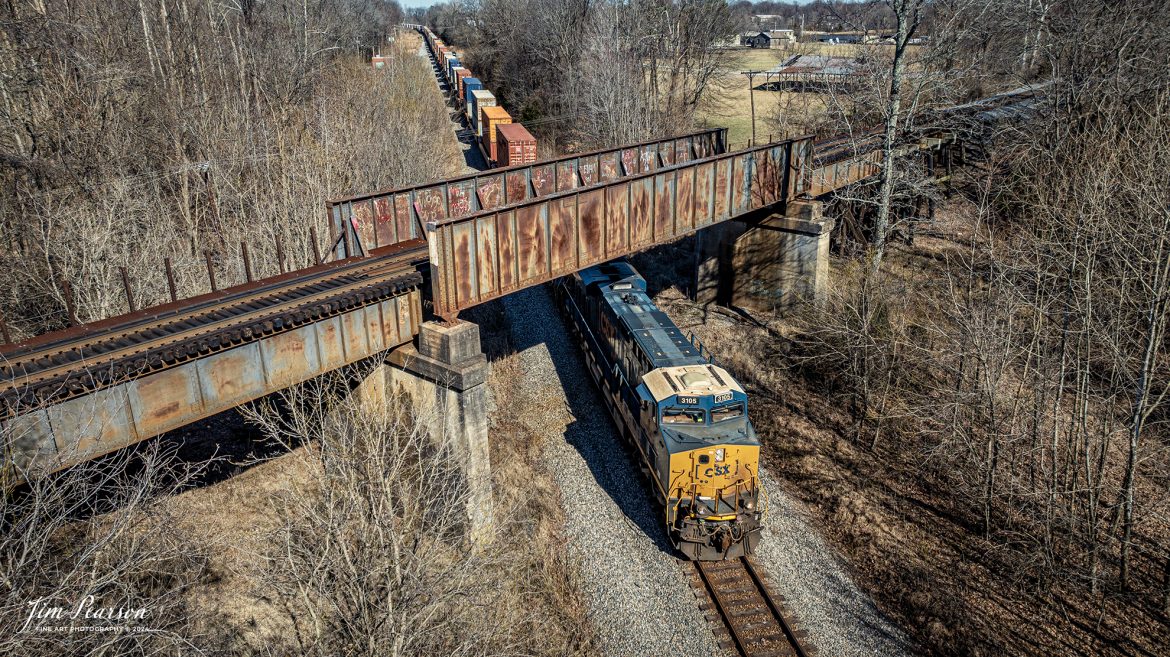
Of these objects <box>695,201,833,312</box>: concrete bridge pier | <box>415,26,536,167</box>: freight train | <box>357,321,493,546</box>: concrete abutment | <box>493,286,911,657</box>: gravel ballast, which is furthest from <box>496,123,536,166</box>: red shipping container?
<box>357,321,493,546</box>: concrete abutment

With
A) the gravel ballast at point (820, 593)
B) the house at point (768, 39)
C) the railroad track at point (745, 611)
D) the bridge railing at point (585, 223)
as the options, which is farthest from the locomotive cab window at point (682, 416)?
the house at point (768, 39)

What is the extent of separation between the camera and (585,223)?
1994 cm

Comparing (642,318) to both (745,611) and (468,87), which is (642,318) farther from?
(468,87)

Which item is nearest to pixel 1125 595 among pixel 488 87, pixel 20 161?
pixel 20 161

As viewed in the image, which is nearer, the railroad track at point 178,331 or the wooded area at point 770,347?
the railroad track at point 178,331

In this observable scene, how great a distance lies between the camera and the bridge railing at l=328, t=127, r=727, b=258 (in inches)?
784

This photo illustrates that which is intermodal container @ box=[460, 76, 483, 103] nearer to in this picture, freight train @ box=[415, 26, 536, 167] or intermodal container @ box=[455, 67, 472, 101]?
freight train @ box=[415, 26, 536, 167]

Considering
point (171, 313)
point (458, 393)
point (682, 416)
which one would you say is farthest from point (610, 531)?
point (171, 313)

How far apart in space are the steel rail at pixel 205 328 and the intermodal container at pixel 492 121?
3353 centimetres

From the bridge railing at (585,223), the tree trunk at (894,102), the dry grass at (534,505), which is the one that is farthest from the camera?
the tree trunk at (894,102)

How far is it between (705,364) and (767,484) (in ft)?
15.8

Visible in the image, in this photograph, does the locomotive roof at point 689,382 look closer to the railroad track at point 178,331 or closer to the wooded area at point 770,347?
the wooded area at point 770,347

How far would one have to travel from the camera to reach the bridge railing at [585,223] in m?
16.7

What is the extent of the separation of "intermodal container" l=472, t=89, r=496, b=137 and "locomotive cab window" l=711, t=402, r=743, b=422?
40.9 m
